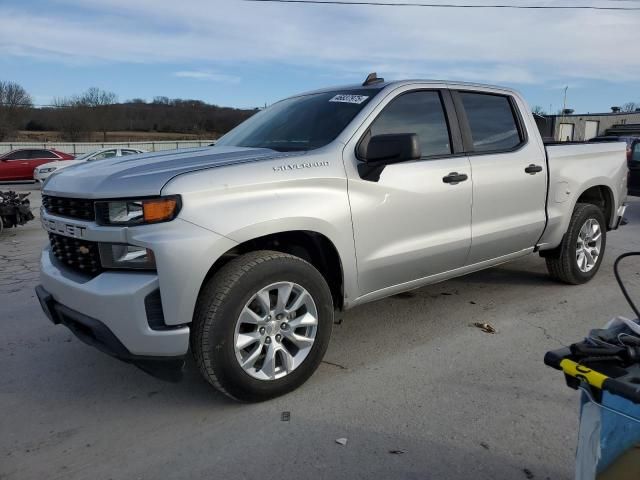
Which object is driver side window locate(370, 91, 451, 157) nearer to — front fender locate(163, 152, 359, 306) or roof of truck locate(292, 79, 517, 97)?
roof of truck locate(292, 79, 517, 97)

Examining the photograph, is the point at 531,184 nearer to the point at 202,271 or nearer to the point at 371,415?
the point at 371,415

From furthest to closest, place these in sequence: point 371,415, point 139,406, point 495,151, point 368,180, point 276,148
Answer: point 495,151 → point 276,148 → point 368,180 → point 139,406 → point 371,415

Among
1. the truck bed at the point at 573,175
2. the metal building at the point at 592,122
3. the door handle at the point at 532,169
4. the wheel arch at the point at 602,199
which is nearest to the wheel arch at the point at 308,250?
the door handle at the point at 532,169

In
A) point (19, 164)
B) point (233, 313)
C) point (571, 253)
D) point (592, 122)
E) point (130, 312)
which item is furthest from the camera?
point (592, 122)

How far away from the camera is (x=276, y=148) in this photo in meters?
3.76

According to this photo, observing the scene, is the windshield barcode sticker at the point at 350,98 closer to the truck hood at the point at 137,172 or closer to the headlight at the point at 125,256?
the truck hood at the point at 137,172

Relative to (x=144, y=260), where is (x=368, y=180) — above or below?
above

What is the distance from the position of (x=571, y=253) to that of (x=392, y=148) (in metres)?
2.79

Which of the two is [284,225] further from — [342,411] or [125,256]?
[342,411]

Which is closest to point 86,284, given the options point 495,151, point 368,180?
point 368,180

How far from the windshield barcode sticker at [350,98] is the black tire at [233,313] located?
4.38 feet

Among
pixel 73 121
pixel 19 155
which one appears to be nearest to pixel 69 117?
pixel 73 121

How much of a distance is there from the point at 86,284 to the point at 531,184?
141 inches

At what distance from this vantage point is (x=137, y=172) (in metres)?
2.97
